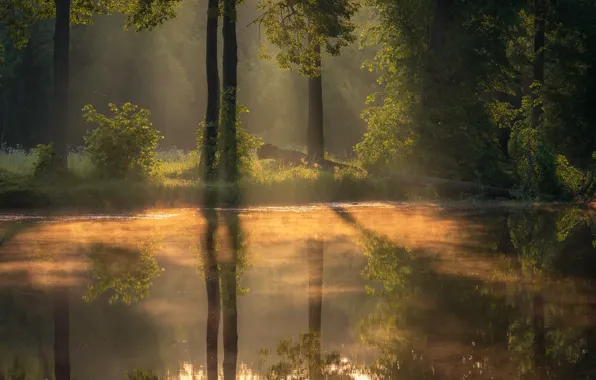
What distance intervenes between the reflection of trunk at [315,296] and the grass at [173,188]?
29.9 feet

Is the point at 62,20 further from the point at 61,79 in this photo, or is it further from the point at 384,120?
the point at 384,120

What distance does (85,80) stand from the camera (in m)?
60.5

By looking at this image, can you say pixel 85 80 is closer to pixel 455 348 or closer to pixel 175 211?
pixel 175 211

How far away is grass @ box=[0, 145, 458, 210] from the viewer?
1041 inches

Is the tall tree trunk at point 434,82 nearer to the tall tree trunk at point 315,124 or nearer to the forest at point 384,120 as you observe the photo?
the forest at point 384,120

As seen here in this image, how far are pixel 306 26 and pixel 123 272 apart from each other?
59.7ft

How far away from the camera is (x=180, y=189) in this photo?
27.4m

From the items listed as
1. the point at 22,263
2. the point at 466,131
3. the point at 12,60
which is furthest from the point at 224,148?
the point at 12,60

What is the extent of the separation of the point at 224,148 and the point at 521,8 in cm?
1184

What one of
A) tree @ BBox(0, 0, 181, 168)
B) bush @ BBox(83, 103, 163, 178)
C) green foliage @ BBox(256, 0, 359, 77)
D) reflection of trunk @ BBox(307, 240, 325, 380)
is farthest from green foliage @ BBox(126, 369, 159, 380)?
green foliage @ BBox(256, 0, 359, 77)

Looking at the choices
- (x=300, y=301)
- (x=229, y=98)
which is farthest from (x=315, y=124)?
(x=300, y=301)

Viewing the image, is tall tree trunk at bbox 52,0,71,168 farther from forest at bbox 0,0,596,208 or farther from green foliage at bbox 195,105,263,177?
green foliage at bbox 195,105,263,177

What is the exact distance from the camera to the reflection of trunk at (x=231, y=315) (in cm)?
928

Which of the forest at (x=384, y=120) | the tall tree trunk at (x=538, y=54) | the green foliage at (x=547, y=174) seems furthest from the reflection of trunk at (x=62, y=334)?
the tall tree trunk at (x=538, y=54)
